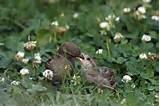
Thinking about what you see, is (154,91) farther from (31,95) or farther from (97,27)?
(97,27)

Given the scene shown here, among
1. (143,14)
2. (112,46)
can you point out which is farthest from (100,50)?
(143,14)

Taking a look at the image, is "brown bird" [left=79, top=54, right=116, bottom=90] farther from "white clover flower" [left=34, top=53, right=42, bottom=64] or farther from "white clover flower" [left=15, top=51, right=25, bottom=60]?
"white clover flower" [left=15, top=51, right=25, bottom=60]

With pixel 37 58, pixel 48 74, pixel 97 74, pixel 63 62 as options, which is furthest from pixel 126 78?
pixel 37 58

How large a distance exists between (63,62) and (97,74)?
279 mm

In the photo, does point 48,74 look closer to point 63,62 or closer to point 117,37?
point 63,62

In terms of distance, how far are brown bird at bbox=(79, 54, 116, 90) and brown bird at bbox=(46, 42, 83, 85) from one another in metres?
0.08

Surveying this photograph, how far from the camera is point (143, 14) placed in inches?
280

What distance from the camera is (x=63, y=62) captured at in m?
5.58

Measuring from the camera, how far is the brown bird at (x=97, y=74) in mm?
5469

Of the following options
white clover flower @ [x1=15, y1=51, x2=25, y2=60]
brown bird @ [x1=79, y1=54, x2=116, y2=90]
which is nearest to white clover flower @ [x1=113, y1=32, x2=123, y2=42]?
brown bird @ [x1=79, y1=54, x2=116, y2=90]

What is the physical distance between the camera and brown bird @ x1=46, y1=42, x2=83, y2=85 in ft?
17.9

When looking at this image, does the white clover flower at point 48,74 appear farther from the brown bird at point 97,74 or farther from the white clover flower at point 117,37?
the white clover flower at point 117,37

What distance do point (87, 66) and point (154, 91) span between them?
0.54 meters

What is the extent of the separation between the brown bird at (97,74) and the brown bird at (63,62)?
8 cm
